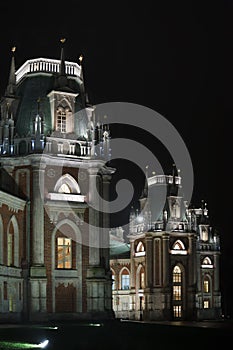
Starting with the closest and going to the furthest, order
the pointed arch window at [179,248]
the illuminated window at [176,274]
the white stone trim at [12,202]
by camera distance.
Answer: the white stone trim at [12,202]
the illuminated window at [176,274]
the pointed arch window at [179,248]

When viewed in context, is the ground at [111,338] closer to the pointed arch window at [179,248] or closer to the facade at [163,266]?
the facade at [163,266]

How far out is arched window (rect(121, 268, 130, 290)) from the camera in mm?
90375

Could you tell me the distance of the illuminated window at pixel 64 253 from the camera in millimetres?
51188

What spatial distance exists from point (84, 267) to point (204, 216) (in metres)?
51.1

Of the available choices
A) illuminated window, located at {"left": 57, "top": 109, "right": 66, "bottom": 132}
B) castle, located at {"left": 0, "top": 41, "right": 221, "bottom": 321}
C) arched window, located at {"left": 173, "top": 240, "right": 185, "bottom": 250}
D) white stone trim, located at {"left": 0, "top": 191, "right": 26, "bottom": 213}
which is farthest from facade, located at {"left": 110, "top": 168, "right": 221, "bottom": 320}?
white stone trim, located at {"left": 0, "top": 191, "right": 26, "bottom": 213}

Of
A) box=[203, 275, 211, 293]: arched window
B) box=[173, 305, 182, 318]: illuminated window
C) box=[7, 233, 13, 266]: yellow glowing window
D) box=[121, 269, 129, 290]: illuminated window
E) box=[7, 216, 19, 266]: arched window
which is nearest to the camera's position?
box=[7, 233, 13, 266]: yellow glowing window

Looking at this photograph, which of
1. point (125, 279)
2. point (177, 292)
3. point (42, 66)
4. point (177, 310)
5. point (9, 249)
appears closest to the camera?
point (9, 249)

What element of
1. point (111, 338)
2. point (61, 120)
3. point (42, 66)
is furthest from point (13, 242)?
point (111, 338)

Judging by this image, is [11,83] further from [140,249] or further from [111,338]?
[140,249]

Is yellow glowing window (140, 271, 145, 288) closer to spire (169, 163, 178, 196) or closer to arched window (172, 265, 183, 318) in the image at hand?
arched window (172, 265, 183, 318)

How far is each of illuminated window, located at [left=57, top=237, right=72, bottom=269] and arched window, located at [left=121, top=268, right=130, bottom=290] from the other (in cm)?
3957

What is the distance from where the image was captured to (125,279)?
9062 centimetres

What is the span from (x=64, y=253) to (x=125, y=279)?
40.1 m

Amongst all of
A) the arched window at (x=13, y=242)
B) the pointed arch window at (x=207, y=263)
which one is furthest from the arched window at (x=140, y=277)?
the arched window at (x=13, y=242)
